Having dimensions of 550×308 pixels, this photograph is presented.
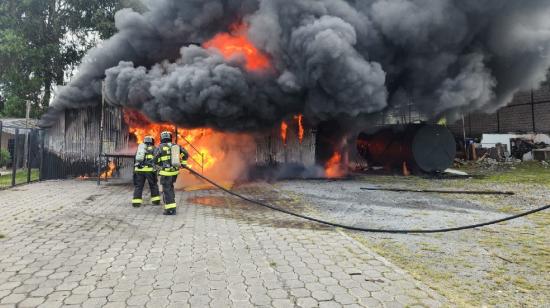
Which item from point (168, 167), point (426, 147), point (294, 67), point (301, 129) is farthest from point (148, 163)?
point (426, 147)

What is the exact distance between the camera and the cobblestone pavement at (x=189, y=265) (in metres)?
2.79

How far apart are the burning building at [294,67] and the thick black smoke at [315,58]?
0.13ft

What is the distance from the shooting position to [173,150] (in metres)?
6.71

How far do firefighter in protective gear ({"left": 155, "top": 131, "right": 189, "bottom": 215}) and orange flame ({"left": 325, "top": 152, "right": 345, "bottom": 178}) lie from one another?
27.6 feet

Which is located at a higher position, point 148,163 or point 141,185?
point 148,163

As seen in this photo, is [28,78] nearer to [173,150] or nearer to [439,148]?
[173,150]

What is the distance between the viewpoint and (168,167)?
6.66 metres

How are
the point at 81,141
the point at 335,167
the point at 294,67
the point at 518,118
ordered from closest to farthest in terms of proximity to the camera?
the point at 294,67
the point at 81,141
the point at 335,167
the point at 518,118

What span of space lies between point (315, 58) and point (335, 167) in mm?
5417

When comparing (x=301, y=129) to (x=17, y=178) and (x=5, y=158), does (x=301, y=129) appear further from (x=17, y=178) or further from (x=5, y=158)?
(x=5, y=158)

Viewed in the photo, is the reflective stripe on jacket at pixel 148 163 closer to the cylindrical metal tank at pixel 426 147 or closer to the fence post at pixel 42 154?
the fence post at pixel 42 154

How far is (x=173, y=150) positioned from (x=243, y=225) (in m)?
2.28

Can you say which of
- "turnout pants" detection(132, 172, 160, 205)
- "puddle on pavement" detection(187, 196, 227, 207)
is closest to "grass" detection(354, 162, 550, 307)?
"puddle on pavement" detection(187, 196, 227, 207)

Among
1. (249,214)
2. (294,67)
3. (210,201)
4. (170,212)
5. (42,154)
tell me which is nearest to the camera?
(170,212)
